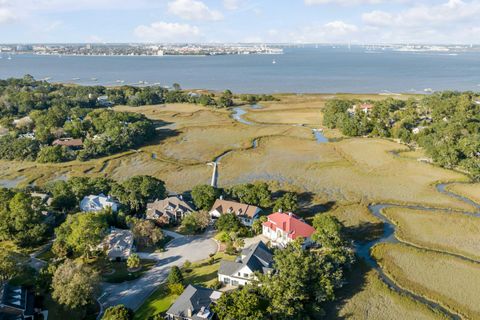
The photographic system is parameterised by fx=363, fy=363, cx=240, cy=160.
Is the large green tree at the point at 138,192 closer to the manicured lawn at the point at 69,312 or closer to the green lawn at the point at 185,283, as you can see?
the green lawn at the point at 185,283

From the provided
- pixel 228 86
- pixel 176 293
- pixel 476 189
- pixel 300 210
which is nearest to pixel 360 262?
pixel 300 210

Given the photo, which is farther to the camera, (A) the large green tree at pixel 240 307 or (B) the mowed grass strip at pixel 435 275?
(B) the mowed grass strip at pixel 435 275

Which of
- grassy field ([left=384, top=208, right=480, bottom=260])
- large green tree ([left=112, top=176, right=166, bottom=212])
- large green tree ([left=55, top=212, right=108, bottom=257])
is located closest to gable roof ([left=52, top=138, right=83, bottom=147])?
large green tree ([left=112, top=176, right=166, bottom=212])

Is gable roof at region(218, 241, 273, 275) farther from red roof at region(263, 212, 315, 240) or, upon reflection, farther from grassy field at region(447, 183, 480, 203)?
grassy field at region(447, 183, 480, 203)

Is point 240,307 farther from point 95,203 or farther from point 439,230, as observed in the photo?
point 439,230

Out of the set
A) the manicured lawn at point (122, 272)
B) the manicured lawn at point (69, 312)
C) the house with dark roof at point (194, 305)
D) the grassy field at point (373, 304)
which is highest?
the house with dark roof at point (194, 305)

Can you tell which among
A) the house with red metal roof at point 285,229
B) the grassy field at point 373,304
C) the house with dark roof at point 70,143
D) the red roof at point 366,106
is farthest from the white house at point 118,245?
the red roof at point 366,106
